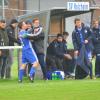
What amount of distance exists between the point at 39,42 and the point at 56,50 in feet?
5.18

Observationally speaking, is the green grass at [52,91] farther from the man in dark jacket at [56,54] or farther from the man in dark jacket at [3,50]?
the man in dark jacket at [56,54]

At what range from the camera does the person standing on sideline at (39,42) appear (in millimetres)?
16797

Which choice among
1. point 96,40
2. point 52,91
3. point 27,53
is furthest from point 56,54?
point 52,91

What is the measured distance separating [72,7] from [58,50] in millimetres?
1479

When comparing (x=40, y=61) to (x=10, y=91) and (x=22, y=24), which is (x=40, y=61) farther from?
(x=10, y=91)

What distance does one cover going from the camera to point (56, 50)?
18.6 m

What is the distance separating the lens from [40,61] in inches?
680

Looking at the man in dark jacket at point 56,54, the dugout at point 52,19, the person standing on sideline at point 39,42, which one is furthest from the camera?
the man in dark jacket at point 56,54

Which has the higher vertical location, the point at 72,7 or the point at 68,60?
the point at 72,7

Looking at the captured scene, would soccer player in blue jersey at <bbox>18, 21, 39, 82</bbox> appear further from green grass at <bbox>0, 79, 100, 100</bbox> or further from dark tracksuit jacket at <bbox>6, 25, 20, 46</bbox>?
dark tracksuit jacket at <bbox>6, 25, 20, 46</bbox>

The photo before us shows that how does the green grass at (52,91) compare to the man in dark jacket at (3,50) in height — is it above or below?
below

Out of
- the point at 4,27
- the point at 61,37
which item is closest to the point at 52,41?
the point at 61,37

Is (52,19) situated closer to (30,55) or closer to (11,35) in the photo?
(11,35)

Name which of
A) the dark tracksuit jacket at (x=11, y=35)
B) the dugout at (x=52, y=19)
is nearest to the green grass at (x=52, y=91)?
the dark tracksuit jacket at (x=11, y=35)
